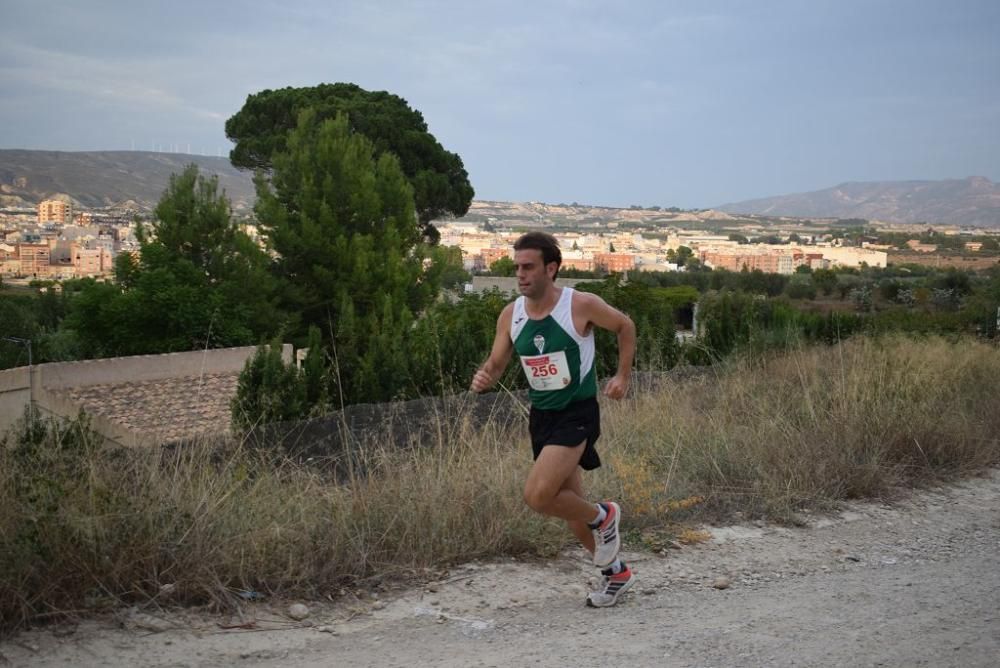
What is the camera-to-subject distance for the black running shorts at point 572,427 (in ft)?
14.5

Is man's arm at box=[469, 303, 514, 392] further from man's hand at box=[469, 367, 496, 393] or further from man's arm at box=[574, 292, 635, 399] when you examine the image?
man's arm at box=[574, 292, 635, 399]

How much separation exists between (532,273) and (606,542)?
134 cm

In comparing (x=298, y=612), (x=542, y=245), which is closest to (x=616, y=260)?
(x=542, y=245)

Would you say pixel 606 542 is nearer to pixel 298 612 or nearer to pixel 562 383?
pixel 562 383

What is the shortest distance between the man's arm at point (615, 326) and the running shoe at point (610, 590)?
2.87 feet

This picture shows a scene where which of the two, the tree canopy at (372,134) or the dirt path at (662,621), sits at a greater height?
the tree canopy at (372,134)

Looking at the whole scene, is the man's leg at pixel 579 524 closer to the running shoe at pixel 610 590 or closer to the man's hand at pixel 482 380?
the running shoe at pixel 610 590

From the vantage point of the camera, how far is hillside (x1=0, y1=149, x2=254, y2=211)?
86.6 m

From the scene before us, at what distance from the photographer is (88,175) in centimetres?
9862

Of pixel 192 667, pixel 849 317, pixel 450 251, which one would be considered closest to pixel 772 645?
pixel 192 667

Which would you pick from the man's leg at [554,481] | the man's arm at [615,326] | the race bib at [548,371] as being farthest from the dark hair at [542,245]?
the man's leg at [554,481]

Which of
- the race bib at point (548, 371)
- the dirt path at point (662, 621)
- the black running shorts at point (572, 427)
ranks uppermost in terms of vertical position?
the race bib at point (548, 371)

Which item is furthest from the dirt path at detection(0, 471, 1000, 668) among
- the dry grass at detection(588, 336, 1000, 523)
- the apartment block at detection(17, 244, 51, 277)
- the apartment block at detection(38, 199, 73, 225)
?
the apartment block at detection(38, 199, 73, 225)

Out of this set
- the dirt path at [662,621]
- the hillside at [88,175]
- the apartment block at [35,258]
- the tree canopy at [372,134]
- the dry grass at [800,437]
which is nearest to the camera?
the dirt path at [662,621]
